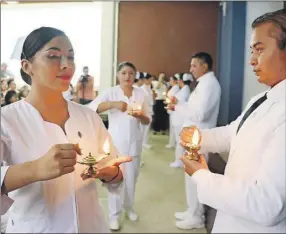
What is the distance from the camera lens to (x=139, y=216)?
88 centimetres

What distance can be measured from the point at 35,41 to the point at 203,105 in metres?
0.40

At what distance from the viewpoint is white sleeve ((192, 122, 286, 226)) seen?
0.43 metres

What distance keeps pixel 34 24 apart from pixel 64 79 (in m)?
0.14

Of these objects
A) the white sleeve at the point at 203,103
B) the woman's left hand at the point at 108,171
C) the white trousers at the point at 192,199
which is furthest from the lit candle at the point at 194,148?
the white trousers at the point at 192,199

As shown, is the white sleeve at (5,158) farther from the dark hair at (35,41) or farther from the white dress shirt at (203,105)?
the white dress shirt at (203,105)

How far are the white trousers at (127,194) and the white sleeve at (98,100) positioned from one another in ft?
0.51

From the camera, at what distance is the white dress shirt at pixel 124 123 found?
0.67 metres

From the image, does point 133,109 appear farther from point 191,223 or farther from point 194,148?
point 191,223

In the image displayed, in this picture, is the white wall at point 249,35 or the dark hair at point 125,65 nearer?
the white wall at point 249,35

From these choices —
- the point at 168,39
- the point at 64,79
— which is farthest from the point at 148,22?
the point at 64,79

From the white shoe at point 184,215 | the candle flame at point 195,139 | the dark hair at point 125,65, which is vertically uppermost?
the dark hair at point 125,65

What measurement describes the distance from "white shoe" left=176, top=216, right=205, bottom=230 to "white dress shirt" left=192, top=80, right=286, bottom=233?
0.29m

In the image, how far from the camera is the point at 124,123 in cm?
71

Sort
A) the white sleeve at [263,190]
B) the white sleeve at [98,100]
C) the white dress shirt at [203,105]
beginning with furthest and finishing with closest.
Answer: the white dress shirt at [203,105], the white sleeve at [98,100], the white sleeve at [263,190]
